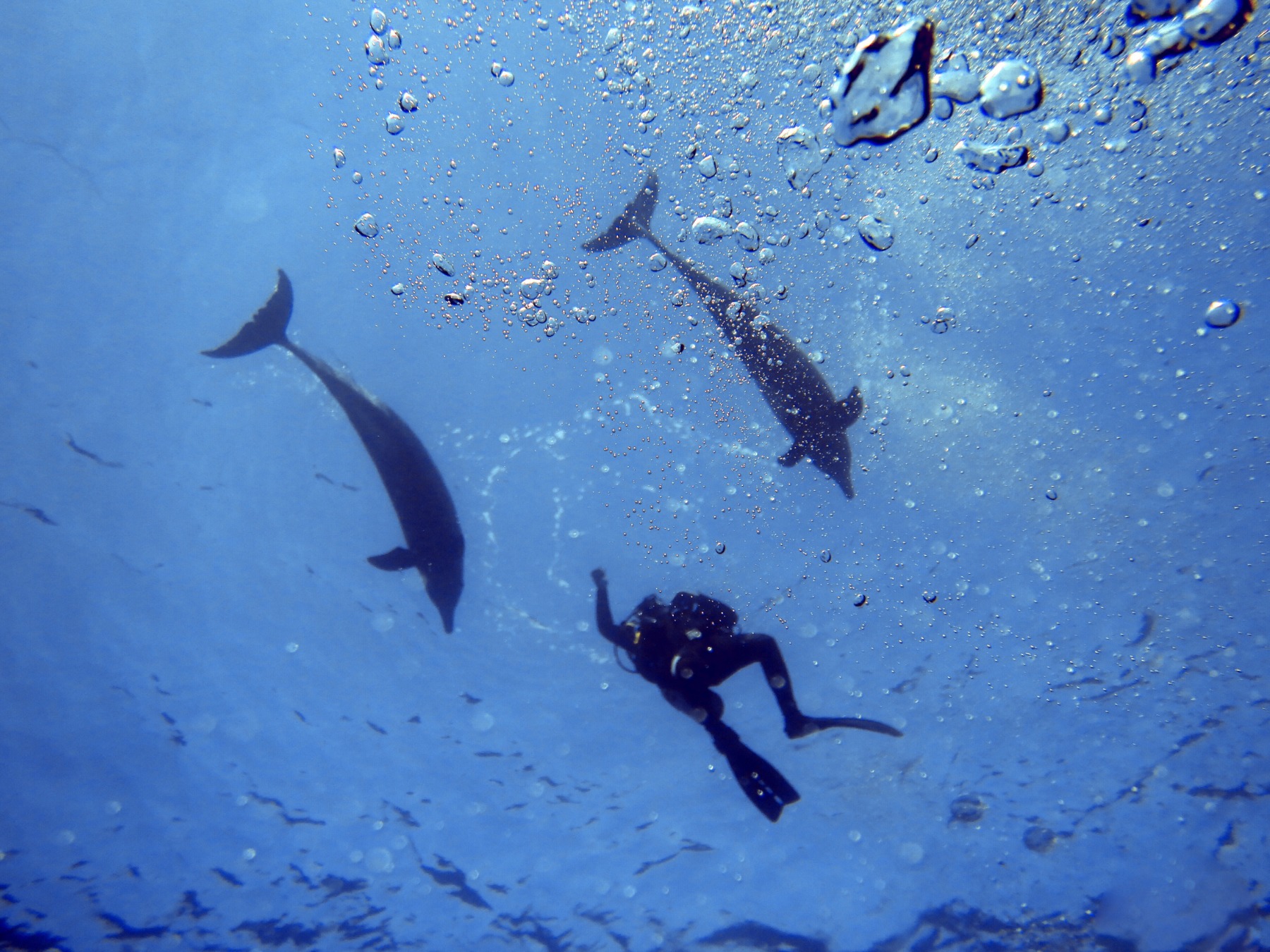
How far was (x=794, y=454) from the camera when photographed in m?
8.48

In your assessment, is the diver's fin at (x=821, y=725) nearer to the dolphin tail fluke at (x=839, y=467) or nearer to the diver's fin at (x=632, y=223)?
the dolphin tail fluke at (x=839, y=467)

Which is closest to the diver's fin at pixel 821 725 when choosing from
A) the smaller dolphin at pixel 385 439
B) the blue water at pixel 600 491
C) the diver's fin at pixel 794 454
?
the diver's fin at pixel 794 454

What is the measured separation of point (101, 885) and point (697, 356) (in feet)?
55.2

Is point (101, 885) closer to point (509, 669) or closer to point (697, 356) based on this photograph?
point (509, 669)

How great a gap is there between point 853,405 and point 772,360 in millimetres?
1221

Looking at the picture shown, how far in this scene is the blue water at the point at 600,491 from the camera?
709 centimetres

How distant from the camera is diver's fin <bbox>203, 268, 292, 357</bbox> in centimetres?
853

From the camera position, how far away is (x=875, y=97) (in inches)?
183

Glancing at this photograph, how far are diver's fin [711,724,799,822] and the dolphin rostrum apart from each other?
147 inches

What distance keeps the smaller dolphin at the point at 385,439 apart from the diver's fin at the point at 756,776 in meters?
4.88

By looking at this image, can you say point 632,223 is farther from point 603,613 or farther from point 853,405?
point 603,613

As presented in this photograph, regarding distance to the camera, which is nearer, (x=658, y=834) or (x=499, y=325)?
(x=499, y=325)

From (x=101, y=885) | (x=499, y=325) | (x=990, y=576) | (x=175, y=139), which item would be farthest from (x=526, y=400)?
(x=101, y=885)

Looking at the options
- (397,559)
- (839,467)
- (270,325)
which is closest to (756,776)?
(839,467)
